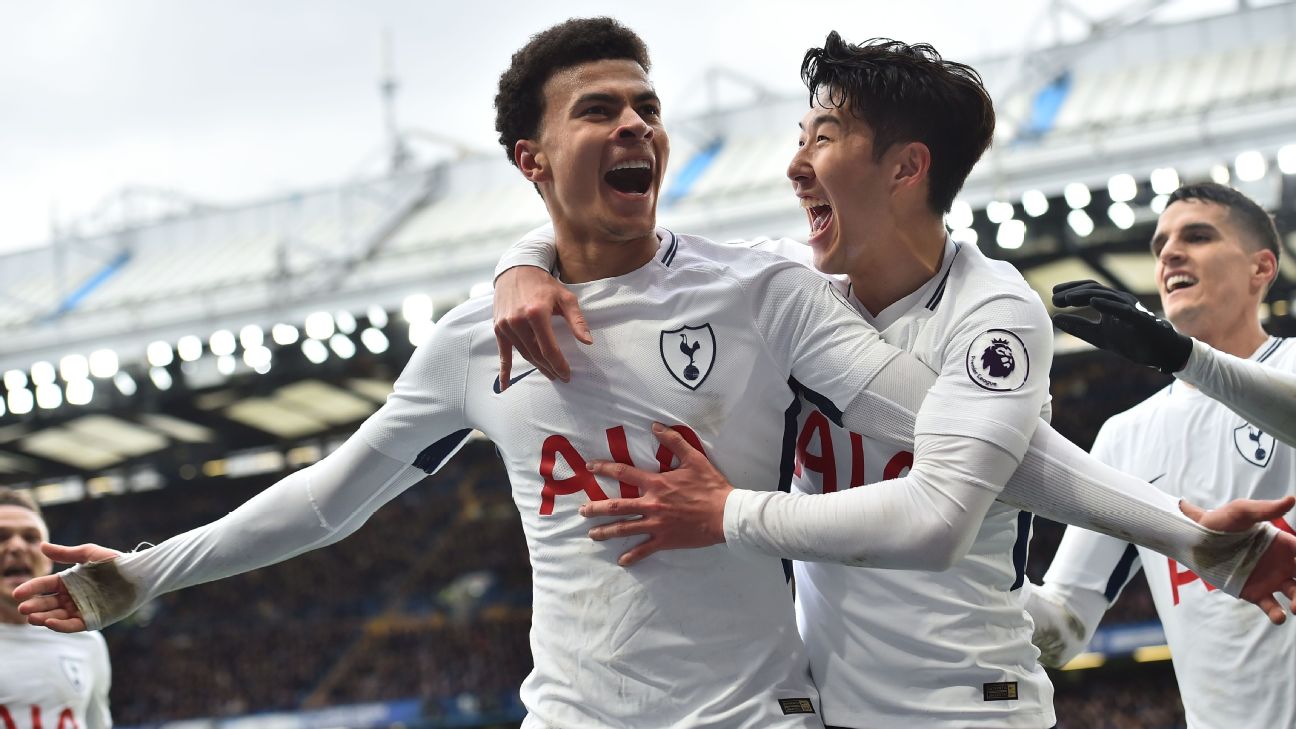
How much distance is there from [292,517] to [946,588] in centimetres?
172

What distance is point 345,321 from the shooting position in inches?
810

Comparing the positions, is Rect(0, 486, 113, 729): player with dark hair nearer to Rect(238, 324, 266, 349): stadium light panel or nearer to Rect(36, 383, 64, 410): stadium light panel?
Rect(238, 324, 266, 349): stadium light panel

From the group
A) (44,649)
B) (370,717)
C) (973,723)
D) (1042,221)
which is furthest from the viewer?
(370,717)

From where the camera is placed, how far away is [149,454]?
28031 mm

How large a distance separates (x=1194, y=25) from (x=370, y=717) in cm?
1806

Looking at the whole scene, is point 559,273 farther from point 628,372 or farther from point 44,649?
point 44,649

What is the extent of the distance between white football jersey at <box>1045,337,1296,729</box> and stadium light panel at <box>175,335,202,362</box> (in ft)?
61.0

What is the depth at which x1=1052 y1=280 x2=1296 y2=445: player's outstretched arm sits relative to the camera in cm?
350

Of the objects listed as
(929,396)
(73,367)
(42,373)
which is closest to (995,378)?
(929,396)

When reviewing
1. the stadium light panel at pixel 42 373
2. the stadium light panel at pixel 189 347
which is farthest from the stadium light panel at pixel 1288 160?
the stadium light panel at pixel 42 373

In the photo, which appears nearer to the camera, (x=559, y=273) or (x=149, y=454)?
(x=559, y=273)

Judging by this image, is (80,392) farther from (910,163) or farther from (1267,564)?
(1267,564)

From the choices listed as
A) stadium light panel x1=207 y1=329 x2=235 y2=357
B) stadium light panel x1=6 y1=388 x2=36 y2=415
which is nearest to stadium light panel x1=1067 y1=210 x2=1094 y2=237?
stadium light panel x1=207 y1=329 x2=235 y2=357

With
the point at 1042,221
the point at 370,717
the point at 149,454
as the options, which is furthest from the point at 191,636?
the point at 1042,221
